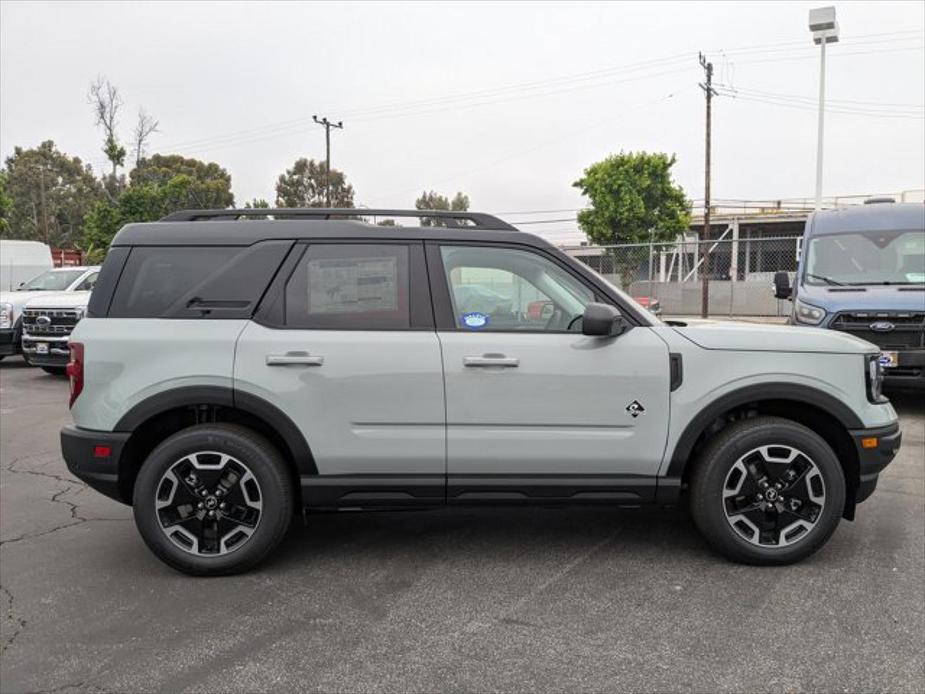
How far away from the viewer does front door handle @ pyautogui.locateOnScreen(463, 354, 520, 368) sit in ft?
12.3

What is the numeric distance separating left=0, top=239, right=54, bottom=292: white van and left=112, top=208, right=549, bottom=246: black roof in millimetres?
21598

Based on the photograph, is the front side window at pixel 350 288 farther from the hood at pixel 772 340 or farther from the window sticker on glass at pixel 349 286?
the hood at pixel 772 340

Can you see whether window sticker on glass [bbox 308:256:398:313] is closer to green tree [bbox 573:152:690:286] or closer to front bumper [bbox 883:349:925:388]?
front bumper [bbox 883:349:925:388]

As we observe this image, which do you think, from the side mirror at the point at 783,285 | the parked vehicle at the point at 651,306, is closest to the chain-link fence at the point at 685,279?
the parked vehicle at the point at 651,306

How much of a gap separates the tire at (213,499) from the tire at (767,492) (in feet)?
7.35

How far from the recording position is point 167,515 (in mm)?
3824

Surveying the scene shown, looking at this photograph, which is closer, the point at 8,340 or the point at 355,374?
the point at 355,374

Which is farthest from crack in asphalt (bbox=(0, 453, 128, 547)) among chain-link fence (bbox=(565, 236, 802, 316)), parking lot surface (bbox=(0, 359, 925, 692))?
chain-link fence (bbox=(565, 236, 802, 316))

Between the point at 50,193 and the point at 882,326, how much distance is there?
73.6 metres

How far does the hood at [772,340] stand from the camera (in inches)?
151

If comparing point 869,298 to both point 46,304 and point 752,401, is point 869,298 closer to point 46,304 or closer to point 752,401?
point 752,401

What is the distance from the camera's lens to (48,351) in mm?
11500

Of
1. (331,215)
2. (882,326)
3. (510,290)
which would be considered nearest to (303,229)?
(331,215)

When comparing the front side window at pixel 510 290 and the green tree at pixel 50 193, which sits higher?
the green tree at pixel 50 193
